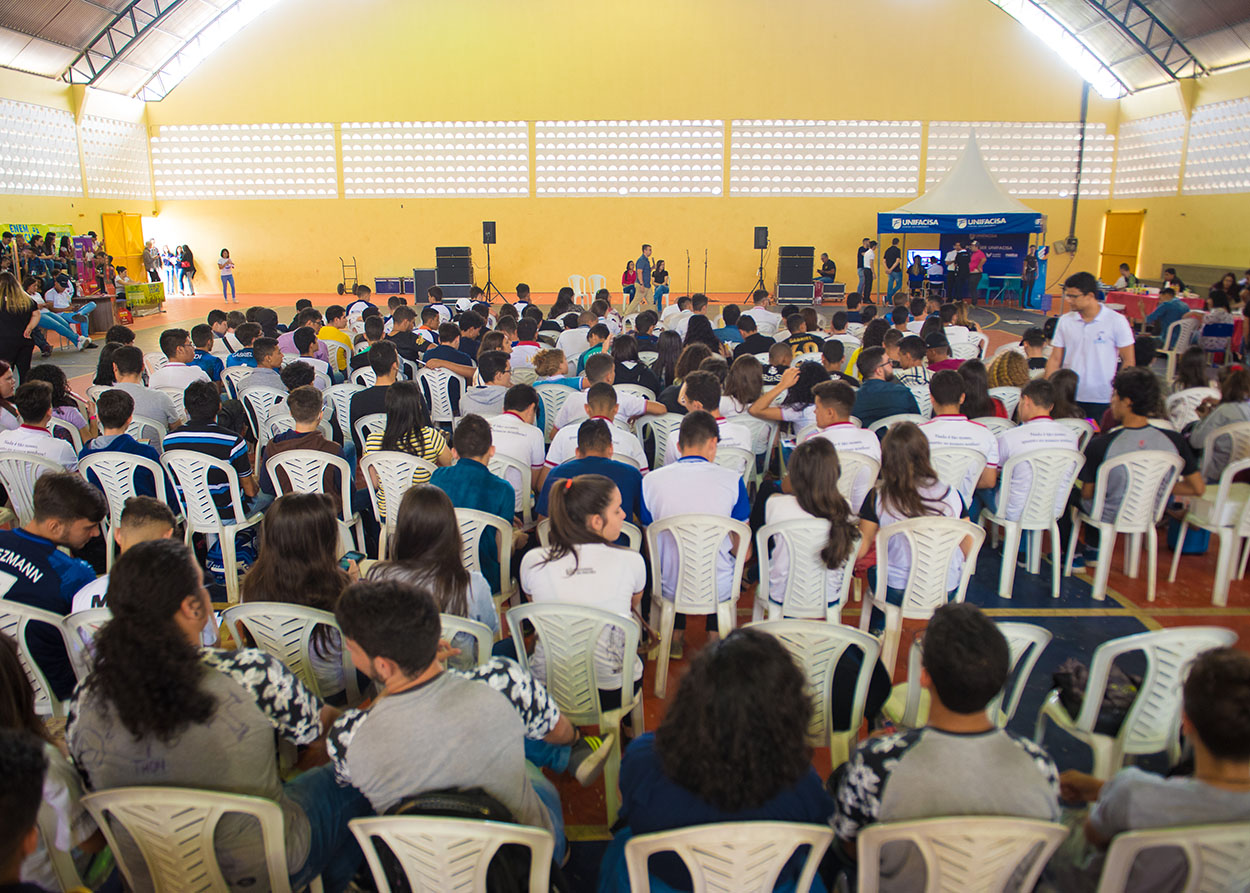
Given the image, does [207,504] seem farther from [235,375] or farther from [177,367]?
[235,375]

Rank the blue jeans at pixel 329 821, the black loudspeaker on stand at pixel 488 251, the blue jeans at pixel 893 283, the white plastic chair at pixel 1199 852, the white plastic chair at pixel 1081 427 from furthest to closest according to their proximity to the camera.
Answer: the blue jeans at pixel 893 283 → the black loudspeaker on stand at pixel 488 251 → the white plastic chair at pixel 1081 427 → the blue jeans at pixel 329 821 → the white plastic chair at pixel 1199 852

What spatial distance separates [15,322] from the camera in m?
7.86

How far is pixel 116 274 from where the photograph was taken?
61.6 ft

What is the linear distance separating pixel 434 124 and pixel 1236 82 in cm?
1759

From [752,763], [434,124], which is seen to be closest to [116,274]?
[434,124]

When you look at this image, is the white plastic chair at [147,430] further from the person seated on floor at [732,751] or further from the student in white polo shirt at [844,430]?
the person seated on floor at [732,751]

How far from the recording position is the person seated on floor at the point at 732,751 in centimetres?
176

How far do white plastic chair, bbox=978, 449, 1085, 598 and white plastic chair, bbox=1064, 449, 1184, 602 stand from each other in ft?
0.49

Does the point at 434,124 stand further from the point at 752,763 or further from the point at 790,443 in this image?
the point at 752,763

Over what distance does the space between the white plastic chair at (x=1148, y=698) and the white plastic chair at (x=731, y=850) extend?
1225 millimetres

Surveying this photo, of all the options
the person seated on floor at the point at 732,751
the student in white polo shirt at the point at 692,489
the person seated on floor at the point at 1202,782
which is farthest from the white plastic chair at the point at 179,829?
the student in white polo shirt at the point at 692,489

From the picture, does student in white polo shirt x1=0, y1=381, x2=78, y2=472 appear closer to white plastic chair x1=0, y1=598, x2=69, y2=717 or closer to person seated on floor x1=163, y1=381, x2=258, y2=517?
person seated on floor x1=163, y1=381, x2=258, y2=517

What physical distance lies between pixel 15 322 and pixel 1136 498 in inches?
363

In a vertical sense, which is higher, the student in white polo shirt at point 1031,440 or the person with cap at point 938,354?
the person with cap at point 938,354
